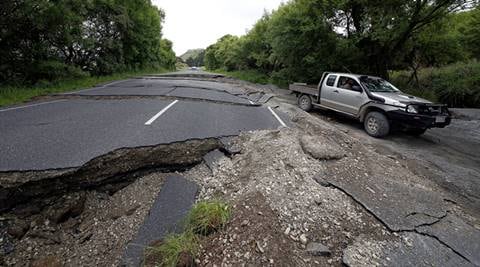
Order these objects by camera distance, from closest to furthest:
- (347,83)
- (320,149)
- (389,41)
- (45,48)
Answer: (320,149) → (347,83) → (389,41) → (45,48)

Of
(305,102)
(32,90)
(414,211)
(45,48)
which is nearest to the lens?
(414,211)

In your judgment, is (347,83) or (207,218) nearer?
(207,218)

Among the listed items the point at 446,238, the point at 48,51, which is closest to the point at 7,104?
the point at 48,51

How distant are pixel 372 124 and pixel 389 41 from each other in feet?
22.0

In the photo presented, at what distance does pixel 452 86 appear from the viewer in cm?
1024

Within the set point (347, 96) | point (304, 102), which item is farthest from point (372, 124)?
point (304, 102)

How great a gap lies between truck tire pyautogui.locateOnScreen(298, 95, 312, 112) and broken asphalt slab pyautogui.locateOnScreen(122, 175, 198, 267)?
25.2ft

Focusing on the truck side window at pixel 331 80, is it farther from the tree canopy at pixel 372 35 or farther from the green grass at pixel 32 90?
the green grass at pixel 32 90

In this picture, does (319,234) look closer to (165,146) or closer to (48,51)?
(165,146)

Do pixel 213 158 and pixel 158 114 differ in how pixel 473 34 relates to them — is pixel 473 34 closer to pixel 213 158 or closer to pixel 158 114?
pixel 213 158

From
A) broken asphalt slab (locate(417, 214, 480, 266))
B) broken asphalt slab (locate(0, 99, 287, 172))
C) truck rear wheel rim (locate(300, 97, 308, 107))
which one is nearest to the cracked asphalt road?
broken asphalt slab (locate(0, 99, 287, 172))

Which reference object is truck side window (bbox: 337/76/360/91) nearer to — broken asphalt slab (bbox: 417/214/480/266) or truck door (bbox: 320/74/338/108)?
truck door (bbox: 320/74/338/108)

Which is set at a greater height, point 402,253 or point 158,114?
point 158,114

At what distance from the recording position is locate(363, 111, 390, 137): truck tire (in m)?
6.63
